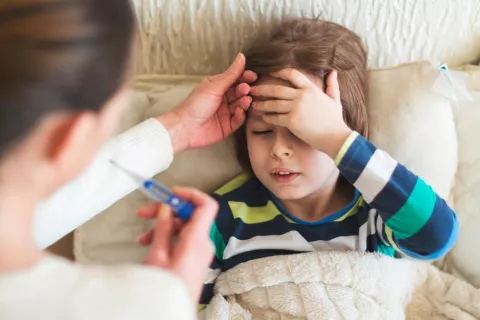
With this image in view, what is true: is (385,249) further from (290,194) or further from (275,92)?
(275,92)

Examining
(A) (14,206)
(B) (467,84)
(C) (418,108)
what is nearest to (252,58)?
(C) (418,108)

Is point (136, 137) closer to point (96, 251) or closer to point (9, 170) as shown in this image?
point (96, 251)

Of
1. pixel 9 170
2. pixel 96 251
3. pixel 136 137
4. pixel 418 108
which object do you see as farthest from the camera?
pixel 96 251

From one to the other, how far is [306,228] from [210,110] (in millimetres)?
265

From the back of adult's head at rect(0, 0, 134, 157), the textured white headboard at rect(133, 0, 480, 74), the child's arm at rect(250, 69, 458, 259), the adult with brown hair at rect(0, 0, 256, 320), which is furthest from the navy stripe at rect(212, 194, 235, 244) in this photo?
the back of adult's head at rect(0, 0, 134, 157)

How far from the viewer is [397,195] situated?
3.07ft

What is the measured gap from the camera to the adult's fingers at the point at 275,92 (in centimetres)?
99

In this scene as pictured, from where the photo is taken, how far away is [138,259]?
47.6 inches

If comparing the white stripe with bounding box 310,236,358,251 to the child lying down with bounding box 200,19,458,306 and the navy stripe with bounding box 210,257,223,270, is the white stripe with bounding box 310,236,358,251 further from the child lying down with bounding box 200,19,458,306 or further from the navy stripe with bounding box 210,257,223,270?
the navy stripe with bounding box 210,257,223,270

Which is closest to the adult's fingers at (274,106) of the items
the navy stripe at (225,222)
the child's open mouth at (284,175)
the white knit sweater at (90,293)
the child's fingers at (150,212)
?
the child's open mouth at (284,175)

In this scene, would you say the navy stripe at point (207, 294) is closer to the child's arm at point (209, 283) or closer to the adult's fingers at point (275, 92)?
the child's arm at point (209, 283)

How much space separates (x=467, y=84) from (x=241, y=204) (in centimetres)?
50

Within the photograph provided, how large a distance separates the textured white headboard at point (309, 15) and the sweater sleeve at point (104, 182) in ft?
0.87

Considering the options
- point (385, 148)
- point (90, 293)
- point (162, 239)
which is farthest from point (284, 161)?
point (90, 293)
